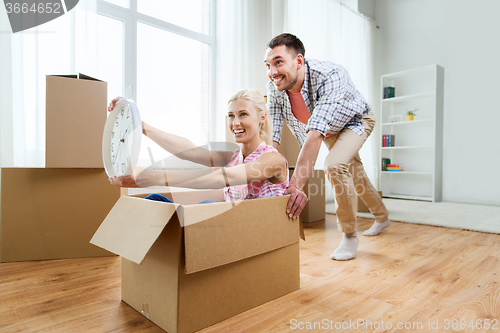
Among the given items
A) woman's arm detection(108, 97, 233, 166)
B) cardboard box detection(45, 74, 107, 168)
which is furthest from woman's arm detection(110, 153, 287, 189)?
cardboard box detection(45, 74, 107, 168)

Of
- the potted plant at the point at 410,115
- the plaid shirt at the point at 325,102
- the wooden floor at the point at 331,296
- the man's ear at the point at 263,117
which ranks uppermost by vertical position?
the potted plant at the point at 410,115

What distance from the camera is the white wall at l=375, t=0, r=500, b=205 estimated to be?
136 inches

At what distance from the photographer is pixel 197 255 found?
2.47 ft

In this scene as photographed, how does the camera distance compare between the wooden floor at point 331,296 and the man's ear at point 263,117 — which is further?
the man's ear at point 263,117

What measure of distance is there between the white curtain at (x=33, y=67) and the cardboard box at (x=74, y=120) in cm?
57

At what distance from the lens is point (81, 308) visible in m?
0.92

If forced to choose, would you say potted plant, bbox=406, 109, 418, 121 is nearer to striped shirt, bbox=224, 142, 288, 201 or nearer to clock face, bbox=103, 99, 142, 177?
striped shirt, bbox=224, 142, 288, 201

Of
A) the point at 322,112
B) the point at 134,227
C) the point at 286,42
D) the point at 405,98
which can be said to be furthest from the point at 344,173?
the point at 405,98

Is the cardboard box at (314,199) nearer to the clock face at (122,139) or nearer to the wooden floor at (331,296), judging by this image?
the wooden floor at (331,296)

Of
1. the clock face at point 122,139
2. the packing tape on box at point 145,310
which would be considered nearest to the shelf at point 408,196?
the packing tape on box at point 145,310

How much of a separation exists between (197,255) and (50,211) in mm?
1011

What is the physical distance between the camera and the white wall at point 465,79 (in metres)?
3.46

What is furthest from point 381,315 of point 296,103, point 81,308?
point 296,103

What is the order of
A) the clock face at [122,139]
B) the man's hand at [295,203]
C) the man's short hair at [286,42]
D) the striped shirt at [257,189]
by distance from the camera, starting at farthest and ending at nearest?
the man's short hair at [286,42] → the striped shirt at [257,189] → the man's hand at [295,203] → the clock face at [122,139]
